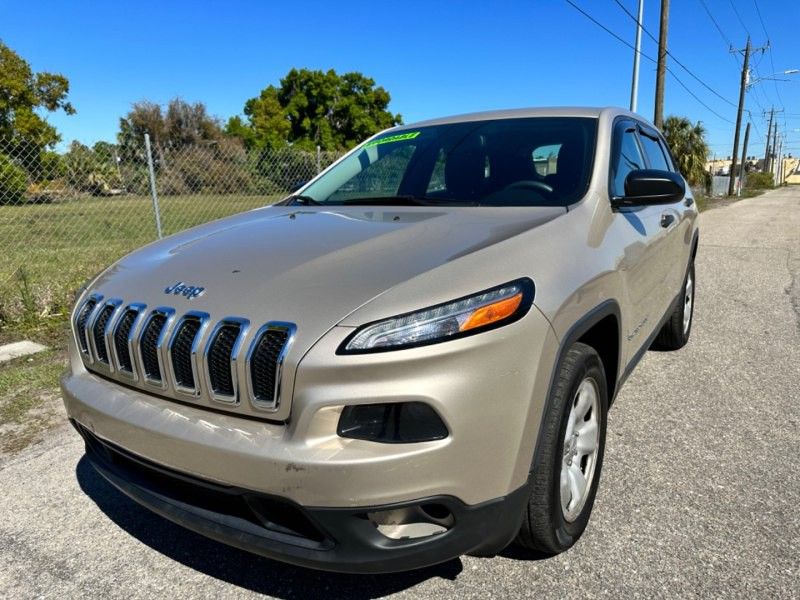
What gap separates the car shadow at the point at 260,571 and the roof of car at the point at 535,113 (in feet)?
7.57

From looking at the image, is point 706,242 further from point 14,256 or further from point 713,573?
point 14,256

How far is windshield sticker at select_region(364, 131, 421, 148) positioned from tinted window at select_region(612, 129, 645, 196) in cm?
119

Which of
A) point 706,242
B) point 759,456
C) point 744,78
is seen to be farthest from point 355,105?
point 759,456

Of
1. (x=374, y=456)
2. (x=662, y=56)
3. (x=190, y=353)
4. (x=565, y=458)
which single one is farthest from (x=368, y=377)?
(x=662, y=56)

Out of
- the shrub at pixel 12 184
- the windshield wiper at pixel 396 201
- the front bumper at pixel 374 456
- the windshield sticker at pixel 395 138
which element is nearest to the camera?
the front bumper at pixel 374 456

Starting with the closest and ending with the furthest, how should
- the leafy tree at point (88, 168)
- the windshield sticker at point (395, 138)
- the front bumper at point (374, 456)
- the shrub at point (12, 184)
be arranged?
the front bumper at point (374, 456) → the windshield sticker at point (395, 138) → the leafy tree at point (88, 168) → the shrub at point (12, 184)

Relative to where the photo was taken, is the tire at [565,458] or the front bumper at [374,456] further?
the tire at [565,458]

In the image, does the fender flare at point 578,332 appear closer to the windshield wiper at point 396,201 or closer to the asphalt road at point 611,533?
the asphalt road at point 611,533

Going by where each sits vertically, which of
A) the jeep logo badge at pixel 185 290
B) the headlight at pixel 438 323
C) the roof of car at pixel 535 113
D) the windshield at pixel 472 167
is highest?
the roof of car at pixel 535 113

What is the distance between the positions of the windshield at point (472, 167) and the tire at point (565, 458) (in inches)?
32.2

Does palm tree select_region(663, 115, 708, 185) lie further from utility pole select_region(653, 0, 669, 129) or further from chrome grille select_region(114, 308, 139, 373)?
chrome grille select_region(114, 308, 139, 373)

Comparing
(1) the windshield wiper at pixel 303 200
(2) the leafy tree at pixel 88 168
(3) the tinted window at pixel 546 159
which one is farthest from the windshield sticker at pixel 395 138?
(2) the leafy tree at pixel 88 168

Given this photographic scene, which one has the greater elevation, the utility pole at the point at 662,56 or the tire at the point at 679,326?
the utility pole at the point at 662,56

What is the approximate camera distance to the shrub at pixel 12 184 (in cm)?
814
